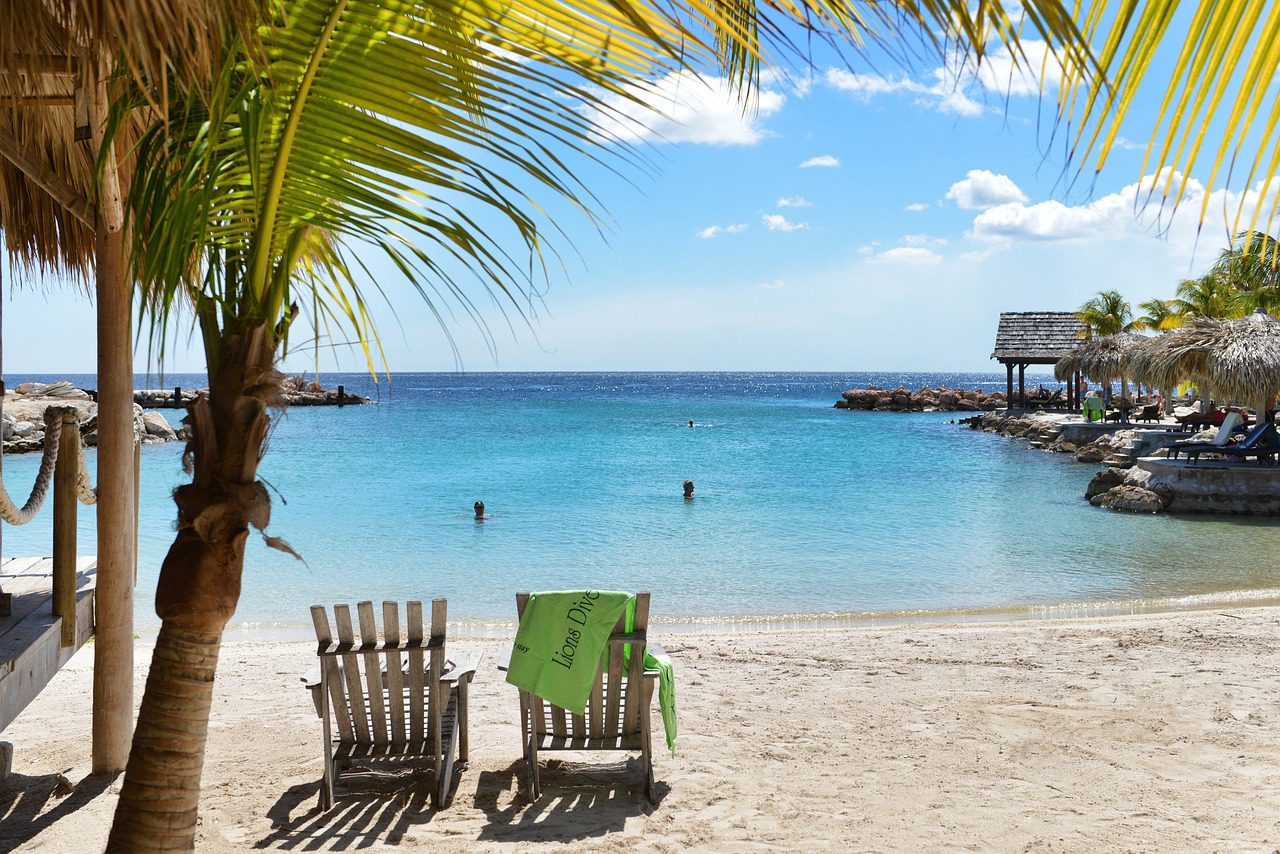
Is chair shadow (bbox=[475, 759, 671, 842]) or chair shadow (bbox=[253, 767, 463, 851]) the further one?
chair shadow (bbox=[475, 759, 671, 842])

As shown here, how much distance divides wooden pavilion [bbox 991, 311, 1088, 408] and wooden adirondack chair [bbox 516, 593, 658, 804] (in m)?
38.2

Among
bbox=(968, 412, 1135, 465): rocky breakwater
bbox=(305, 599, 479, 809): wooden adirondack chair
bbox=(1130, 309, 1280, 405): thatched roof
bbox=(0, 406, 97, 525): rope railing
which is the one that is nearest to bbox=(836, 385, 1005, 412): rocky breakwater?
bbox=(968, 412, 1135, 465): rocky breakwater

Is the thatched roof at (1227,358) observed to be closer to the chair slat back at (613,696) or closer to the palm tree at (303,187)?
the chair slat back at (613,696)

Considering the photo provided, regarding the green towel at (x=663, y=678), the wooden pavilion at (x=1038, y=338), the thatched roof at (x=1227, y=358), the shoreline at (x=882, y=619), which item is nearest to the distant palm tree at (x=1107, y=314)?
the wooden pavilion at (x=1038, y=338)

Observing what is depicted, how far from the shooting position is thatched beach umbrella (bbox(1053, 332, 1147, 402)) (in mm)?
31188

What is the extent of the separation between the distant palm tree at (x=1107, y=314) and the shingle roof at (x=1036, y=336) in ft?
6.29

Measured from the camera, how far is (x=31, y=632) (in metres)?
4.66

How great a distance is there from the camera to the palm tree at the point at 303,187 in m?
1.76

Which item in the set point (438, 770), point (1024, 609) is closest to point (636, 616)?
point (438, 770)

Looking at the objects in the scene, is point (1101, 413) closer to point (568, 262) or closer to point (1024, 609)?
point (1024, 609)

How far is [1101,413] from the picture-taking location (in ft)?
105

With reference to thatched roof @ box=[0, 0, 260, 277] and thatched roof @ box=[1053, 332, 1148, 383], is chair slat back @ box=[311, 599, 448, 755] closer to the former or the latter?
thatched roof @ box=[0, 0, 260, 277]

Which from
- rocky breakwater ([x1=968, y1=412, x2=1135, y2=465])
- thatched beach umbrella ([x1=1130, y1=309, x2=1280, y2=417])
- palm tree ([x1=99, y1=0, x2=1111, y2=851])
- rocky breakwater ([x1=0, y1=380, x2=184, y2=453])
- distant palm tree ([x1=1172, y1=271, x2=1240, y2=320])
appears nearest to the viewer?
palm tree ([x1=99, y1=0, x2=1111, y2=851])

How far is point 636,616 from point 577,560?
9571mm
